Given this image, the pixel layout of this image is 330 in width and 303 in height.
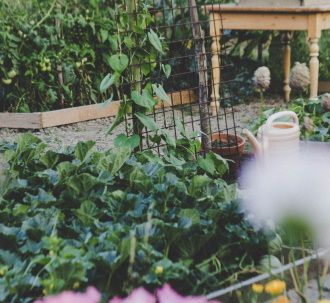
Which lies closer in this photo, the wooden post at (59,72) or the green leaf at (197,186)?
the green leaf at (197,186)

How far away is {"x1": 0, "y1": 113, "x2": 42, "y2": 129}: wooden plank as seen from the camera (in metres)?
5.70

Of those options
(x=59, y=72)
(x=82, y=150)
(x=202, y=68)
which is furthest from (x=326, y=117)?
(x=59, y=72)

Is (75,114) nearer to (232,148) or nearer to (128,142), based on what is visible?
(232,148)

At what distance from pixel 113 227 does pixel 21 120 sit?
3499mm

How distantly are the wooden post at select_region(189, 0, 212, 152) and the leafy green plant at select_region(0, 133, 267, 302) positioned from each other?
2.34 feet

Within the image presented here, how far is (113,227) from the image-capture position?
7.87 ft

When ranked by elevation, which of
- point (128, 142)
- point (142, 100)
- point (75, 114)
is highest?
point (142, 100)

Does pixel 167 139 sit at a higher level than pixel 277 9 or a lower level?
lower

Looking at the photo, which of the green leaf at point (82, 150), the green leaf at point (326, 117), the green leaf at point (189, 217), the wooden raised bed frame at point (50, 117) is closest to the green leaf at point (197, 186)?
the green leaf at point (189, 217)

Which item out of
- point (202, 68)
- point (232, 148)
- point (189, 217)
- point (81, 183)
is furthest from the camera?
point (232, 148)

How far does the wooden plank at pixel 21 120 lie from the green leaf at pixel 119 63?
2.43 metres

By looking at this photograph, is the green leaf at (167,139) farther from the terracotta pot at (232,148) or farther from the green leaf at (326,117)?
the green leaf at (326,117)

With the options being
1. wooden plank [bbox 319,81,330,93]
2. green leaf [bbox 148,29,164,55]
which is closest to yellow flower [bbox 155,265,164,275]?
green leaf [bbox 148,29,164,55]

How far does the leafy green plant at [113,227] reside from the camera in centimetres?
216
